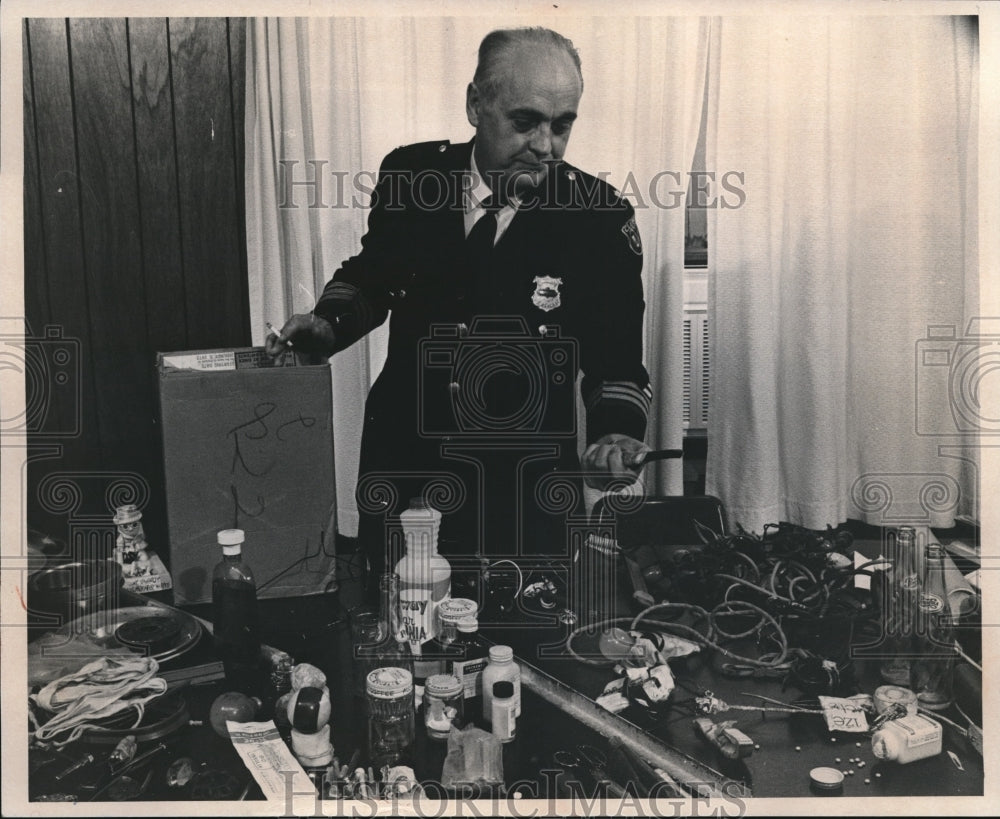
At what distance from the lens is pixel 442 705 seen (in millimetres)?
1316

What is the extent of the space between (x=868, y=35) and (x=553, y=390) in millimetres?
892

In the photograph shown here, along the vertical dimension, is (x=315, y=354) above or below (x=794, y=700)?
Answer: above

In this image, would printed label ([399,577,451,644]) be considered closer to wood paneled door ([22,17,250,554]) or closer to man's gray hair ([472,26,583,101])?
wood paneled door ([22,17,250,554])

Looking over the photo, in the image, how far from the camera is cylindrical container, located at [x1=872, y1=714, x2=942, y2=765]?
1276mm

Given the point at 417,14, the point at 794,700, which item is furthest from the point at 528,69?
the point at 794,700

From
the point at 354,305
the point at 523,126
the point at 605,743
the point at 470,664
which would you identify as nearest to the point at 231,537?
the point at 470,664

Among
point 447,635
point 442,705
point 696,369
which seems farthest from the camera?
point 696,369

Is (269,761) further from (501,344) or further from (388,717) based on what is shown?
(501,344)

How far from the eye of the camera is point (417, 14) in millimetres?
1657

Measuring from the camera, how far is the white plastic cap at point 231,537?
1.44 meters

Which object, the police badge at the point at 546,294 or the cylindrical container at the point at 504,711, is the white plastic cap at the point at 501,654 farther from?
the police badge at the point at 546,294

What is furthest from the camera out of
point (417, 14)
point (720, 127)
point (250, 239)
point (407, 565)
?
point (250, 239)

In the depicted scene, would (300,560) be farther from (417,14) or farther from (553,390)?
(417,14)

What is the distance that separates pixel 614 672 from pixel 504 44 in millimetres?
1143
